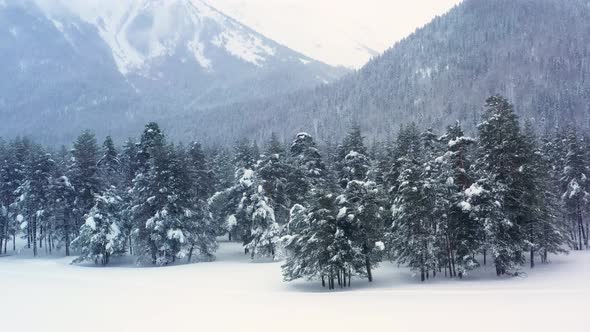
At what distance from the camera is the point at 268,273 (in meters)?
45.9

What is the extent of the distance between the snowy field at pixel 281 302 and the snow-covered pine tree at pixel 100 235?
26.2 feet

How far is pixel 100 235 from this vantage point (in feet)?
175

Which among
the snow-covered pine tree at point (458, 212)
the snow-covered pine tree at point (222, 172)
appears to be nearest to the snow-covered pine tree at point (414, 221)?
the snow-covered pine tree at point (458, 212)

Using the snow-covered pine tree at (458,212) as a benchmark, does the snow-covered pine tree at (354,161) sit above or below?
above

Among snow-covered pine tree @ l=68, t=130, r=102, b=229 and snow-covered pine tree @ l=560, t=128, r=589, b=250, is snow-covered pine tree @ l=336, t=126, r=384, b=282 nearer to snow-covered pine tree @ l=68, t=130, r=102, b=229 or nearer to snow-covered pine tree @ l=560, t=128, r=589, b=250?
snow-covered pine tree @ l=560, t=128, r=589, b=250

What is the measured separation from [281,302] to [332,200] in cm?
1214

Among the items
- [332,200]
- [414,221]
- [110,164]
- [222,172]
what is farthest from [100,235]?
[414,221]

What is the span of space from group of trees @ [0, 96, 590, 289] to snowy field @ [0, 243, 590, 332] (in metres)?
2.99

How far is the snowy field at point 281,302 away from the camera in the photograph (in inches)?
875

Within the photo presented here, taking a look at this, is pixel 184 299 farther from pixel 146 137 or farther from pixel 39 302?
pixel 146 137

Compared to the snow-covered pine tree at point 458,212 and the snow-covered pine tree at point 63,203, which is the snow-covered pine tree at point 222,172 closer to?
the snow-covered pine tree at point 63,203

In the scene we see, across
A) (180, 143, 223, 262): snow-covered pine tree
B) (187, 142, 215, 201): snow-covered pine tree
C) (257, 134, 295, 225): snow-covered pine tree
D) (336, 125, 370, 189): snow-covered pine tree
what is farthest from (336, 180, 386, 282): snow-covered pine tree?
(187, 142, 215, 201): snow-covered pine tree

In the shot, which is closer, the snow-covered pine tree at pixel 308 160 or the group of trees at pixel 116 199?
the group of trees at pixel 116 199

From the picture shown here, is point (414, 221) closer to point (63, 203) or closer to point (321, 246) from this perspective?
point (321, 246)
